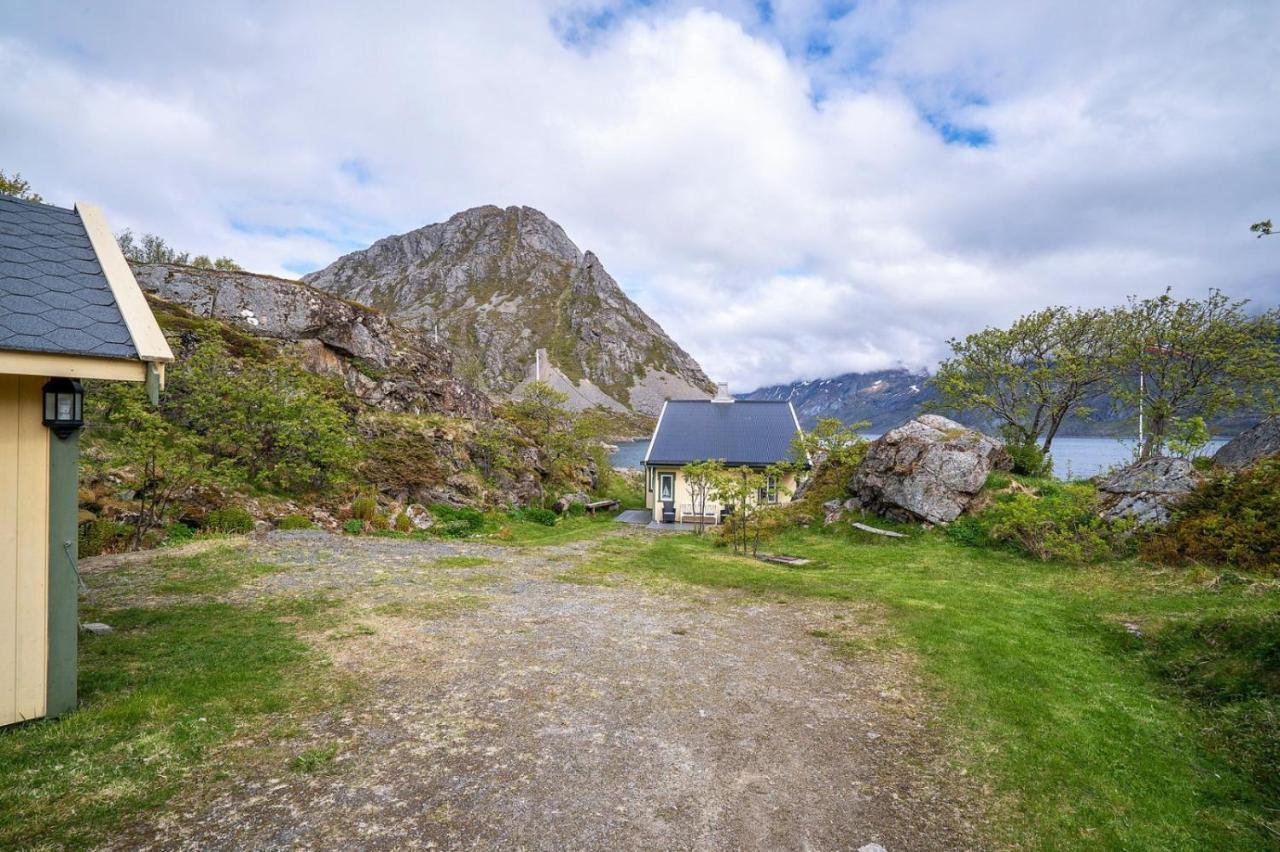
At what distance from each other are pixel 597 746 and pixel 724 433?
27883mm

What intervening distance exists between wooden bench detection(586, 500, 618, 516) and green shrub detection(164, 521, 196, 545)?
1892 cm

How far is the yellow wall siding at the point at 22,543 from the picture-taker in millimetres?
5230

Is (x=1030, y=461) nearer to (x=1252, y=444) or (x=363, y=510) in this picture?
(x=1252, y=444)

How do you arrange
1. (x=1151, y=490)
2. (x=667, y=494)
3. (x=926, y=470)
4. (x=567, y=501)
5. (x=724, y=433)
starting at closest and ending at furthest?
(x=1151, y=490) < (x=926, y=470) < (x=567, y=501) < (x=667, y=494) < (x=724, y=433)

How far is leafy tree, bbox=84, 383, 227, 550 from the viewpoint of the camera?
13414mm

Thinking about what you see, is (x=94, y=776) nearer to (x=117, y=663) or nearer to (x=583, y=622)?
(x=117, y=663)

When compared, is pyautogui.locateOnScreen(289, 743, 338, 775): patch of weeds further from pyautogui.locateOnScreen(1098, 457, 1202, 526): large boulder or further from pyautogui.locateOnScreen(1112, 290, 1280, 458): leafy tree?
pyautogui.locateOnScreen(1112, 290, 1280, 458): leafy tree

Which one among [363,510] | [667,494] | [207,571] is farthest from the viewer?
[667,494]

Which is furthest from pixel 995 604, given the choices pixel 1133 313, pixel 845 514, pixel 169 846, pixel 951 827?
pixel 1133 313

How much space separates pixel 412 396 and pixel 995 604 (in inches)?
1115

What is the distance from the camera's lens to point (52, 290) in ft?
18.8

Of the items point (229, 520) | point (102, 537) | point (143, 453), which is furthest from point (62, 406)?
point (229, 520)

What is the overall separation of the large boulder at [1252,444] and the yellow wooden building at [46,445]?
88.7ft

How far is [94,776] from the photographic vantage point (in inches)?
191
